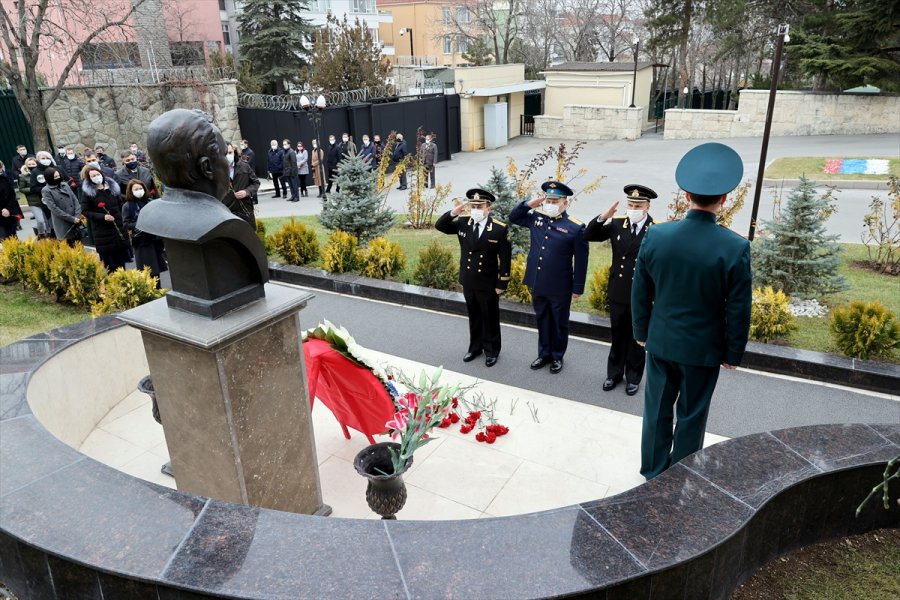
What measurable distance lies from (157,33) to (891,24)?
28741mm

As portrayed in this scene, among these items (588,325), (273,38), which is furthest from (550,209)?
(273,38)

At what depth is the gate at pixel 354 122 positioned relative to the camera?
19.4 meters

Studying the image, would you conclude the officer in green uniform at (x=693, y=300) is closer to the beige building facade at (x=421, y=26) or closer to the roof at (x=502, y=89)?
the roof at (x=502, y=89)

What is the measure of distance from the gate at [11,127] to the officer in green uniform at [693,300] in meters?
19.7

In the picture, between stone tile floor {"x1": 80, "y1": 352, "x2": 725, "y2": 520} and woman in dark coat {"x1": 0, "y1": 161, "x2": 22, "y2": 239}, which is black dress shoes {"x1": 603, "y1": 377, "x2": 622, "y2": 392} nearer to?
stone tile floor {"x1": 80, "y1": 352, "x2": 725, "y2": 520}

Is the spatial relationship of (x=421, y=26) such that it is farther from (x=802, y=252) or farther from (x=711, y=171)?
(x=711, y=171)

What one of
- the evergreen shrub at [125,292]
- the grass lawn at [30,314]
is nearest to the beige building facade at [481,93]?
the grass lawn at [30,314]

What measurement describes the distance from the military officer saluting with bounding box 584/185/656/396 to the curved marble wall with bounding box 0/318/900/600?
6.74ft

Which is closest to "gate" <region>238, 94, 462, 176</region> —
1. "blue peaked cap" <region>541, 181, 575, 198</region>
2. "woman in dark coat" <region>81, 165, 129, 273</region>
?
"woman in dark coat" <region>81, 165, 129, 273</region>

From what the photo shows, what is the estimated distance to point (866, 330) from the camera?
5777 mm

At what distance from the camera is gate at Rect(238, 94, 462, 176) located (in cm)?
1939

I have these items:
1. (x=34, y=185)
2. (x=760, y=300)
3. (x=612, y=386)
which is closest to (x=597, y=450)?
(x=612, y=386)

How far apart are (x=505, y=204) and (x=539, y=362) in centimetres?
306

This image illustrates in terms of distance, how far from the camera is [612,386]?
229 inches
